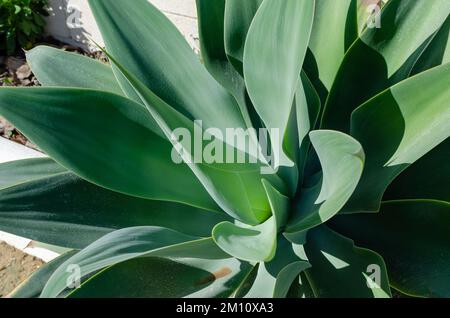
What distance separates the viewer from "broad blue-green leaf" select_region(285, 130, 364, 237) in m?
0.83

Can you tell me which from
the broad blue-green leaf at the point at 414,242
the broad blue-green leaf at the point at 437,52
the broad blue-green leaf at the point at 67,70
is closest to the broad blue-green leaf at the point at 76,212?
the broad blue-green leaf at the point at 67,70

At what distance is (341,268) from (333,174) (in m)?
0.26

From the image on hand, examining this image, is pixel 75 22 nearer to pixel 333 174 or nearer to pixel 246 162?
pixel 246 162

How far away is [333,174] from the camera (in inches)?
36.0

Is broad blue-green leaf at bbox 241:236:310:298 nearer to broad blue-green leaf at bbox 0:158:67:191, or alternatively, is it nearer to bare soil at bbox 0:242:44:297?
broad blue-green leaf at bbox 0:158:67:191

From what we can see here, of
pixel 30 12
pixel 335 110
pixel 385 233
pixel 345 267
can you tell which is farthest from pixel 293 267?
pixel 30 12

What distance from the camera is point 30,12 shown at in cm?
291

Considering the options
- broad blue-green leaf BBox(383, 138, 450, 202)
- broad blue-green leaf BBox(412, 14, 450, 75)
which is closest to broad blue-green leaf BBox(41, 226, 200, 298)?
broad blue-green leaf BBox(383, 138, 450, 202)

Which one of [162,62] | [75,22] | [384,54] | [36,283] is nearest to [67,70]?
[162,62]

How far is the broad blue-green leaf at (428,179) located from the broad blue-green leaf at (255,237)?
297 mm

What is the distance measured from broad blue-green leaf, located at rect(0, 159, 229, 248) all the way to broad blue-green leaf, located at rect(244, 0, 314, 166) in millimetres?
270

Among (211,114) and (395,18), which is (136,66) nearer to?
A: (211,114)

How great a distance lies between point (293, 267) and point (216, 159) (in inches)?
10.3

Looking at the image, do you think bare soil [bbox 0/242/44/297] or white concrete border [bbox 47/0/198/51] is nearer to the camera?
bare soil [bbox 0/242/44/297]
